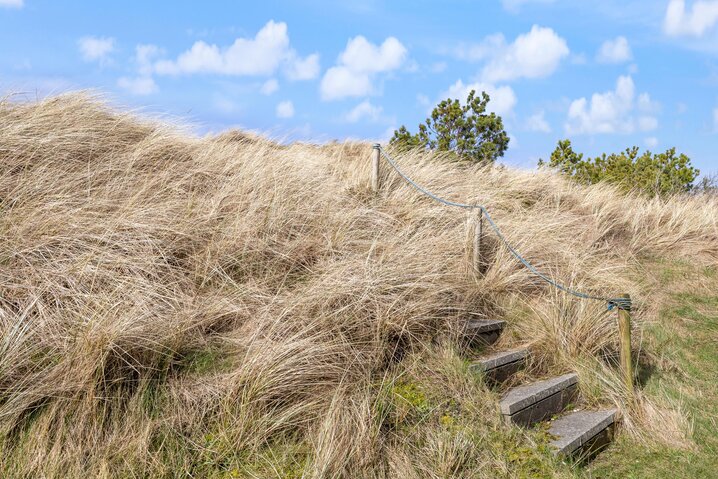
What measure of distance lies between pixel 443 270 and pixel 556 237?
2.17m

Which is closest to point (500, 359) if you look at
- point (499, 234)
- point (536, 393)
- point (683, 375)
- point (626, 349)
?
point (536, 393)

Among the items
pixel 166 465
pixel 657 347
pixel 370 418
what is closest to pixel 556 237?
pixel 657 347

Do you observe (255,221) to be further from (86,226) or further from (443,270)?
(443,270)

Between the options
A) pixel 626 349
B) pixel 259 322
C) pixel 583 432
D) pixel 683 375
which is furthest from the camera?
pixel 683 375

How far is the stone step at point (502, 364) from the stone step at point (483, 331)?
17 cm

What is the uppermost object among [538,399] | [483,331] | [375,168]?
[375,168]

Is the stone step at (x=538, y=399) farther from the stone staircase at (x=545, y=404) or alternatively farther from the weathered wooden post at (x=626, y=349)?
the weathered wooden post at (x=626, y=349)

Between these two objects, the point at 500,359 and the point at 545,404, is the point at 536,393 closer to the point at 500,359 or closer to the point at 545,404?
the point at 545,404

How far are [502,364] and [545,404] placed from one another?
39cm

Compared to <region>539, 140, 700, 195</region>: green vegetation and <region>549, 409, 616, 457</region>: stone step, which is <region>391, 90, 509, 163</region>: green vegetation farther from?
<region>549, 409, 616, 457</region>: stone step

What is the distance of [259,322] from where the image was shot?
3854 millimetres

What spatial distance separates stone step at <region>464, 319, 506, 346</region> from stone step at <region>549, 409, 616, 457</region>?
740 millimetres

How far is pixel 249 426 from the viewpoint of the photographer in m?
3.24

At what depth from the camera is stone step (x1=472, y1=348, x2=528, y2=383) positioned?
4.14m
